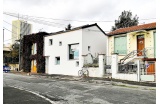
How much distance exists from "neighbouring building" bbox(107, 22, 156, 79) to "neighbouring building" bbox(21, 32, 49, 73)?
1077 cm

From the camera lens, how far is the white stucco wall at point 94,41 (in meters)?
26.3

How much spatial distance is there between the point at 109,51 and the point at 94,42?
2.68m

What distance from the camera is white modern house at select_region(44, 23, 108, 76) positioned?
26.1m

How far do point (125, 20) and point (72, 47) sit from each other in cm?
2348

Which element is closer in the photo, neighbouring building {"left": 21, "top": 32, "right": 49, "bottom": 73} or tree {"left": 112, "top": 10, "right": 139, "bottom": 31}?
neighbouring building {"left": 21, "top": 32, "right": 49, "bottom": 73}

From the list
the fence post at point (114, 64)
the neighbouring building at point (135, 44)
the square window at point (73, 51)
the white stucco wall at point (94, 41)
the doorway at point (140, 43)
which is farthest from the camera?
Result: the square window at point (73, 51)

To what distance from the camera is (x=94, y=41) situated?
2789 cm

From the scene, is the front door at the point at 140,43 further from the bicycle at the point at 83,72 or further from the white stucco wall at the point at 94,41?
the bicycle at the point at 83,72

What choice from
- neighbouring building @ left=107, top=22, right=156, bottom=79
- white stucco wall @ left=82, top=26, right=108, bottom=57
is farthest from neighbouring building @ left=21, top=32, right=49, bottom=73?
neighbouring building @ left=107, top=22, right=156, bottom=79

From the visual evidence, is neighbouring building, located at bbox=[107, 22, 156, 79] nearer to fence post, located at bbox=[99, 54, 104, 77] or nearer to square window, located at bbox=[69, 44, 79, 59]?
fence post, located at bbox=[99, 54, 104, 77]

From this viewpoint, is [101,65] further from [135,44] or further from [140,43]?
[140,43]

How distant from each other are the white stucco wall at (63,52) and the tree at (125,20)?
21.0 meters

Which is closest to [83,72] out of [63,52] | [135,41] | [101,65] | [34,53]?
[101,65]

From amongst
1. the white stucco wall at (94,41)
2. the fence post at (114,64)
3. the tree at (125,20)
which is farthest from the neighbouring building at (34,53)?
the tree at (125,20)
